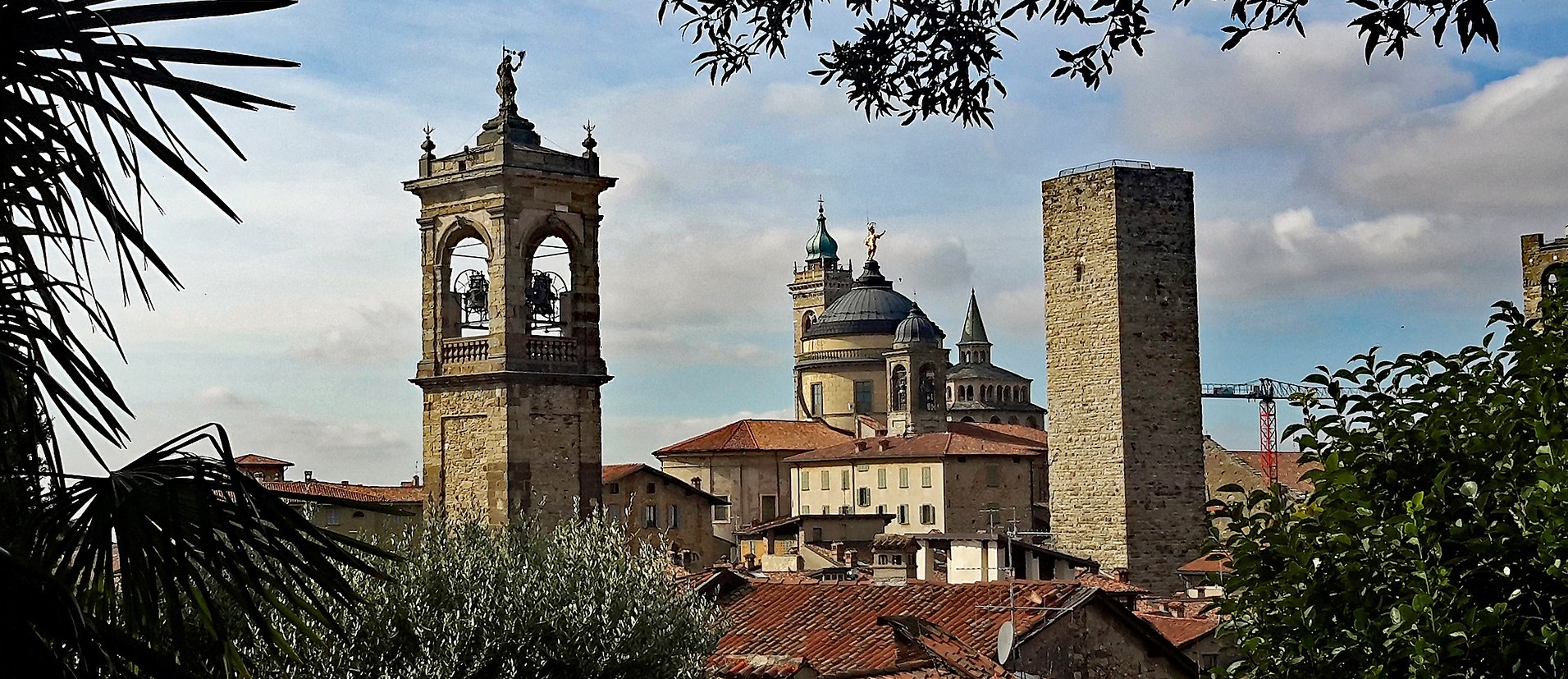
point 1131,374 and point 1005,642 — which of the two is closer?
point 1005,642

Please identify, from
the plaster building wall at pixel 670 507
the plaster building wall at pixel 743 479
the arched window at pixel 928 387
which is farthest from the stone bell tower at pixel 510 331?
the arched window at pixel 928 387

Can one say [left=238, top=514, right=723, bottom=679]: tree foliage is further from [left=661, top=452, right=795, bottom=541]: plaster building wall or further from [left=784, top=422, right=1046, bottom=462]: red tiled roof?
[left=661, top=452, right=795, bottom=541]: plaster building wall

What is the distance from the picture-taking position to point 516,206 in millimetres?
20922

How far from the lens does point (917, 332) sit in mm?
81625

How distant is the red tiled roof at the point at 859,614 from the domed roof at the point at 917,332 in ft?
194

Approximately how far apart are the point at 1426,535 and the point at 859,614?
521 inches

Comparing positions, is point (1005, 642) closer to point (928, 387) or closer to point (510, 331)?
point (510, 331)

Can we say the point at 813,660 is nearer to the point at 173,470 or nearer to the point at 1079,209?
the point at 173,470

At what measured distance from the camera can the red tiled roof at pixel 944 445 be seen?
67000 mm

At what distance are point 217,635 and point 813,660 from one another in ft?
50.2

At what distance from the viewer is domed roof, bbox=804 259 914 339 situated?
87.9 metres

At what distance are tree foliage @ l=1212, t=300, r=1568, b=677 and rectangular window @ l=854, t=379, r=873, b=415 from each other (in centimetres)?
7686

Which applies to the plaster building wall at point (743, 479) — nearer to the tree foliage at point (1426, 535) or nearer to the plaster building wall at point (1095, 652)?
the plaster building wall at point (1095, 652)

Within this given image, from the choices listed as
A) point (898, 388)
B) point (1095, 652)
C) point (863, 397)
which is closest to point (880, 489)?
point (898, 388)
